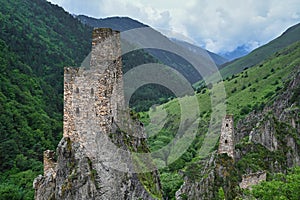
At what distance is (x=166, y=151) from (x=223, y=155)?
5207 cm

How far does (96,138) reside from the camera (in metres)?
20.6

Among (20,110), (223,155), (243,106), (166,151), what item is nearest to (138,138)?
(223,155)

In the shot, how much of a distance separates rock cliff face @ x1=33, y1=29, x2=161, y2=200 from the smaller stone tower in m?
17.9

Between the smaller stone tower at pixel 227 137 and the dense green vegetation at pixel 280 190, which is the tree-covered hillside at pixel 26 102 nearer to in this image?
the smaller stone tower at pixel 227 137

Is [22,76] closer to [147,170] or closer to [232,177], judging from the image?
[232,177]

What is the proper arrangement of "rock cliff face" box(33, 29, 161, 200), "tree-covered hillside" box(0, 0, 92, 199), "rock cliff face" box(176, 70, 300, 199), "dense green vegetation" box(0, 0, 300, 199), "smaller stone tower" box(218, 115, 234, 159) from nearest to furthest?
"rock cliff face" box(33, 29, 161, 200) < "rock cliff face" box(176, 70, 300, 199) < "smaller stone tower" box(218, 115, 234, 159) < "dense green vegetation" box(0, 0, 300, 199) < "tree-covered hillside" box(0, 0, 92, 199)

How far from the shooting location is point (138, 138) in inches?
963

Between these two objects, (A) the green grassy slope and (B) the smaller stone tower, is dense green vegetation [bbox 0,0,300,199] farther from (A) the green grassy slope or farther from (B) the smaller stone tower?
(B) the smaller stone tower

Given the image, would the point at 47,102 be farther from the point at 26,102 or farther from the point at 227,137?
the point at 227,137

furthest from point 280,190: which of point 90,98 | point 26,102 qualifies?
point 26,102

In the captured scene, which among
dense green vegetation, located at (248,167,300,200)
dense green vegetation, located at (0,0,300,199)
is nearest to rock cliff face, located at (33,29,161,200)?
dense green vegetation, located at (248,167,300,200)

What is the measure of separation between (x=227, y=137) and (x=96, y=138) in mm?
20783

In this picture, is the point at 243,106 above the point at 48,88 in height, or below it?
below

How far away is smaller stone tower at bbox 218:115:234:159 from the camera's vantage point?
38031 mm
